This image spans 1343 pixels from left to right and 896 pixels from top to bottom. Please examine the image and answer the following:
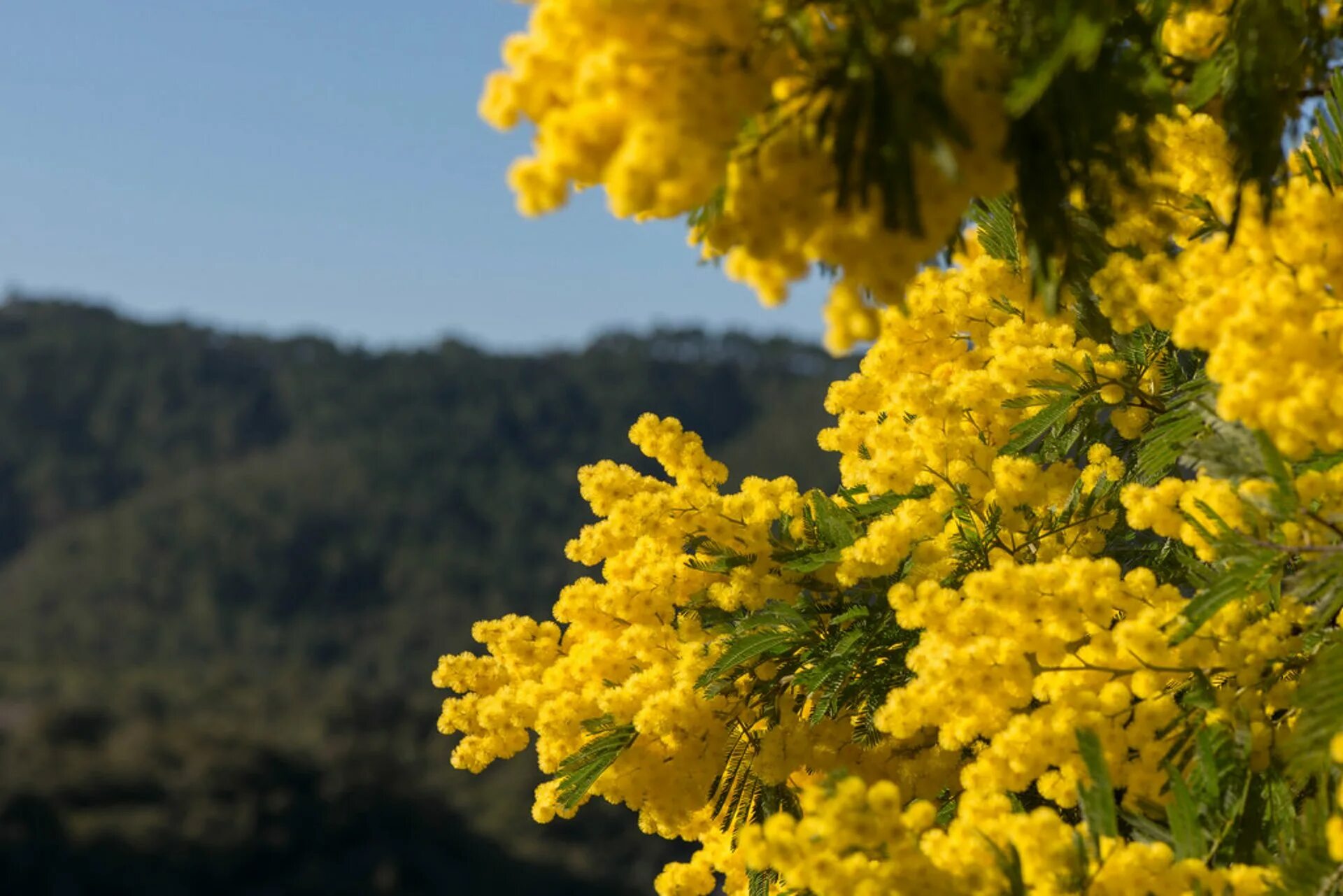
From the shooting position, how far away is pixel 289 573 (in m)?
146

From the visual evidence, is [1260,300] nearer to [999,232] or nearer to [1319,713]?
[1319,713]

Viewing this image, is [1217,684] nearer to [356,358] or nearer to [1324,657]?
[1324,657]

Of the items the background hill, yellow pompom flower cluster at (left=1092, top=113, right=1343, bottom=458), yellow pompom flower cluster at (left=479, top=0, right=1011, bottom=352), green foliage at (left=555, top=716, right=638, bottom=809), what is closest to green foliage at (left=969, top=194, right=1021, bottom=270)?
yellow pompom flower cluster at (left=1092, top=113, right=1343, bottom=458)

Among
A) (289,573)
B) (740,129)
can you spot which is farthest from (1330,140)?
(289,573)

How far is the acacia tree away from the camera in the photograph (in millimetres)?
2342

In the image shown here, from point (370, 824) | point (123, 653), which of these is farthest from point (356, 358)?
point (370, 824)

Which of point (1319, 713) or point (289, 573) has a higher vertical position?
point (289, 573)

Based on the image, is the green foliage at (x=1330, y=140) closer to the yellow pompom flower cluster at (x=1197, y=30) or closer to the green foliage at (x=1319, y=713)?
the yellow pompom flower cluster at (x=1197, y=30)

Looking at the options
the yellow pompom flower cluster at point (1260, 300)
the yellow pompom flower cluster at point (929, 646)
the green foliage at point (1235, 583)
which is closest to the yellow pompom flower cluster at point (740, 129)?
the yellow pompom flower cluster at point (1260, 300)

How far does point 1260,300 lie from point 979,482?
1660mm

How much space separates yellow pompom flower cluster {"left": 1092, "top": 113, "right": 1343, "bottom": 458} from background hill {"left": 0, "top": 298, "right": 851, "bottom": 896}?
60.4m

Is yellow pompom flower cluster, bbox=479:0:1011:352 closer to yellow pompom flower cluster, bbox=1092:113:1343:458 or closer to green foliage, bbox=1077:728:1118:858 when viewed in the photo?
yellow pompom flower cluster, bbox=1092:113:1343:458

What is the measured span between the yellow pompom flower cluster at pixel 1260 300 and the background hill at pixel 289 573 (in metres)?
60.4

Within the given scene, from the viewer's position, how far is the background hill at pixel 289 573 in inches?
2549
